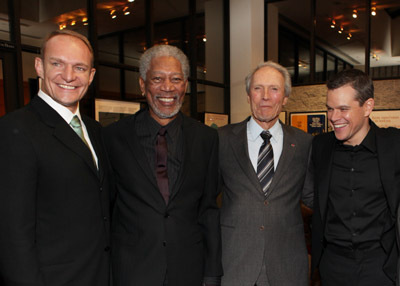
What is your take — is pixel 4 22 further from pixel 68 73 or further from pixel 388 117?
pixel 388 117

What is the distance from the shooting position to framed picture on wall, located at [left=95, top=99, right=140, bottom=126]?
4.67 meters

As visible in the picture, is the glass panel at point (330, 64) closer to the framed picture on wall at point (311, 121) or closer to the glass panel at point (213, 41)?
the framed picture on wall at point (311, 121)

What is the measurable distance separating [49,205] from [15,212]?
0.14 m

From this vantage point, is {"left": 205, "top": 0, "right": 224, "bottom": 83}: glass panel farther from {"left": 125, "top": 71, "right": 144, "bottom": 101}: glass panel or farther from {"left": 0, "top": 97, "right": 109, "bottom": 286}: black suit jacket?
{"left": 0, "top": 97, "right": 109, "bottom": 286}: black suit jacket

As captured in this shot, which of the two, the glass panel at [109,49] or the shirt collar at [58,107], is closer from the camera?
the shirt collar at [58,107]

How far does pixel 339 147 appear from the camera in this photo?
6.68 feet

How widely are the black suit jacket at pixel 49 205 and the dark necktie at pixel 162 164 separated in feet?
0.92

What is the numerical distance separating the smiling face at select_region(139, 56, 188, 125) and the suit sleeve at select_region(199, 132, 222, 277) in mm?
339

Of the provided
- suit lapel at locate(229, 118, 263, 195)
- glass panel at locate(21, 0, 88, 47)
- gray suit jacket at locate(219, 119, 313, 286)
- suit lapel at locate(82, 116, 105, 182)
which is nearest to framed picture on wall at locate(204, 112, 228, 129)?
glass panel at locate(21, 0, 88, 47)

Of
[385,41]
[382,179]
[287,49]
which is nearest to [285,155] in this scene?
[382,179]

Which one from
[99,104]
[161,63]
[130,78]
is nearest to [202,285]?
[161,63]

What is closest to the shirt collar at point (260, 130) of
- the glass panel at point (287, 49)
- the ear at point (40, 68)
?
the ear at point (40, 68)

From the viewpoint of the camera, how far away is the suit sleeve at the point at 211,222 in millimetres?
1927

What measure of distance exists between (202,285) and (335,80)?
4.51ft
